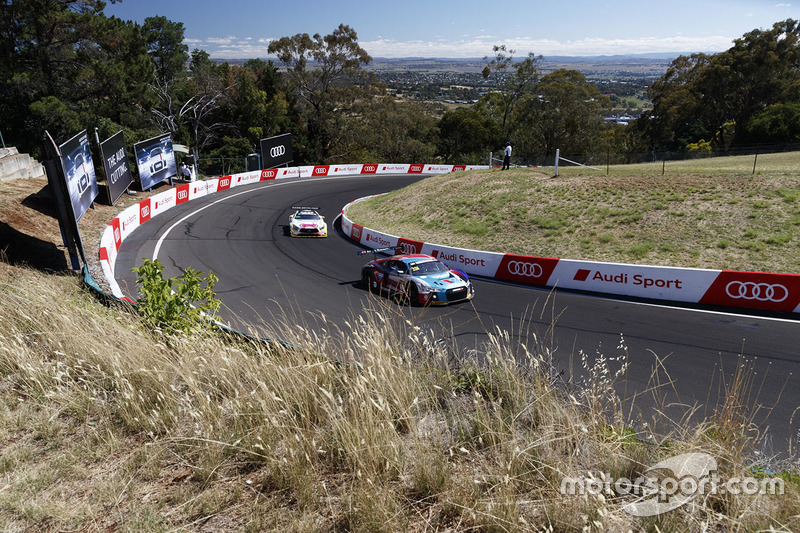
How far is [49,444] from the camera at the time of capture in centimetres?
437

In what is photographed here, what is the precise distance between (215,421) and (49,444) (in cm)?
143

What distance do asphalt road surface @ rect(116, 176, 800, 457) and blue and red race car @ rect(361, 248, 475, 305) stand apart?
39 cm

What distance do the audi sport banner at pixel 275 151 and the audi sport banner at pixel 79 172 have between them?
26293mm

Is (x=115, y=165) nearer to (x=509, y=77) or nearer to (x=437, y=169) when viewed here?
(x=437, y=169)

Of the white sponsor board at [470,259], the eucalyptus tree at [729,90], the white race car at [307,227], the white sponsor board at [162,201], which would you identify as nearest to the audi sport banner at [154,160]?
the white sponsor board at [162,201]

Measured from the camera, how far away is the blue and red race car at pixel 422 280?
1437cm

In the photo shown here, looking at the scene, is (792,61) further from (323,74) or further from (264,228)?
(264,228)

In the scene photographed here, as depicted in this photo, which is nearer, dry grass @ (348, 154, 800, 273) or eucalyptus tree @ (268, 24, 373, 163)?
dry grass @ (348, 154, 800, 273)

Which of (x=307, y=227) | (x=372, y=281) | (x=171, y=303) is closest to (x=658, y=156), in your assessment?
(x=307, y=227)

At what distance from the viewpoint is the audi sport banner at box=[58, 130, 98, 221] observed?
736 inches

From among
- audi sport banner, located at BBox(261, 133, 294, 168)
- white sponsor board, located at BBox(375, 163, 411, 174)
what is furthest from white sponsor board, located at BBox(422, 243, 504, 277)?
white sponsor board, located at BBox(375, 163, 411, 174)

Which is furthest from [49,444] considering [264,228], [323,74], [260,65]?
[260,65]

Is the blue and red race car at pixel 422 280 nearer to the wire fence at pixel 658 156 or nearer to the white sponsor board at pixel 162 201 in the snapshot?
the wire fence at pixel 658 156

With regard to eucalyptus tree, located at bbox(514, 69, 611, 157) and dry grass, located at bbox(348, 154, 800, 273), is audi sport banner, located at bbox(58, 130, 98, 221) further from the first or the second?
eucalyptus tree, located at bbox(514, 69, 611, 157)
